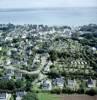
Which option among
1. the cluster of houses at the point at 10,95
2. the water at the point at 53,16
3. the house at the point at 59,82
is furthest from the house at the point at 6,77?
the water at the point at 53,16

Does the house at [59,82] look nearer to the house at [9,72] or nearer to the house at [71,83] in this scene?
the house at [71,83]

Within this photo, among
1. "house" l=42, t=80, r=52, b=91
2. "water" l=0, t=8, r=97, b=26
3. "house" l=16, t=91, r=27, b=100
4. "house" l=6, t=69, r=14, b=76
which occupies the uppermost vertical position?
"water" l=0, t=8, r=97, b=26

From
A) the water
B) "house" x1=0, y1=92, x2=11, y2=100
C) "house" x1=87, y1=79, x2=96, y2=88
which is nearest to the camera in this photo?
"house" x1=0, y1=92, x2=11, y2=100

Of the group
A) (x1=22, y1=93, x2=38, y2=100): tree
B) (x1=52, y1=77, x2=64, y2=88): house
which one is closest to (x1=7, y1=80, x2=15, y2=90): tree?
(x1=22, y1=93, x2=38, y2=100): tree

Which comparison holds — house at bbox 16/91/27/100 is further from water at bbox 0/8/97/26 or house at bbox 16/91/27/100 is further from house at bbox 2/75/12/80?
water at bbox 0/8/97/26

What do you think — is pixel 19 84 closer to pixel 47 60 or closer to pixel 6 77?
pixel 6 77
